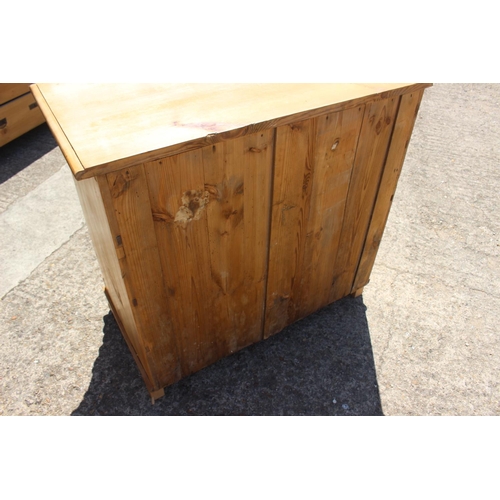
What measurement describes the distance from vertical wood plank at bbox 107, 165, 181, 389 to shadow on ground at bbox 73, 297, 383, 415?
20cm

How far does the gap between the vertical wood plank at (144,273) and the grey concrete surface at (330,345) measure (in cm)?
34

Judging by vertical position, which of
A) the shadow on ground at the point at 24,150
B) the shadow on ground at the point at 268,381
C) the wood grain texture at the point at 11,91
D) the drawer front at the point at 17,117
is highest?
the wood grain texture at the point at 11,91

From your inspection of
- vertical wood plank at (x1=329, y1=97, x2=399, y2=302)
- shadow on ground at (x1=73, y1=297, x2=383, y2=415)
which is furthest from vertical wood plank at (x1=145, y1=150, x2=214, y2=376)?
vertical wood plank at (x1=329, y1=97, x2=399, y2=302)

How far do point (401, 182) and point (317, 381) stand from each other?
7.69 feet

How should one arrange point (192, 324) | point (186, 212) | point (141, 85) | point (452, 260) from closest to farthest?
point (186, 212), point (141, 85), point (192, 324), point (452, 260)

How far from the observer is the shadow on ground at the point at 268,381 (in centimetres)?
241

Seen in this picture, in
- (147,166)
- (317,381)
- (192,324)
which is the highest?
(147,166)

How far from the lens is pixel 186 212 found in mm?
1779

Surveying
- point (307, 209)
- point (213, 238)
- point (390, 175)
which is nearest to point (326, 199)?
point (307, 209)

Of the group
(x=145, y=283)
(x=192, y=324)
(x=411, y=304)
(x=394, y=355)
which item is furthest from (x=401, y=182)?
(x=145, y=283)

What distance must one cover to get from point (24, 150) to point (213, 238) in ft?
11.4

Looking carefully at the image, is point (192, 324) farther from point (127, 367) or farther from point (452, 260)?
point (452, 260)

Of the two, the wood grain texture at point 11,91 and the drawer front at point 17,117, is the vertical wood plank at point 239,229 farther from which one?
the drawer front at point 17,117

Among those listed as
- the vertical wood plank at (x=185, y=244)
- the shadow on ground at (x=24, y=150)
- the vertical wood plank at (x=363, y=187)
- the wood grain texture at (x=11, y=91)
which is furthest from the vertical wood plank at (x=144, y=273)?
the wood grain texture at (x=11, y=91)
